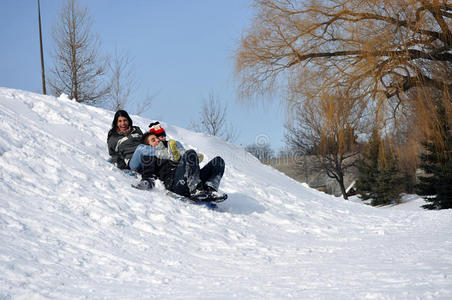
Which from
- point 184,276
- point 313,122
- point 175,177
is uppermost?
point 313,122

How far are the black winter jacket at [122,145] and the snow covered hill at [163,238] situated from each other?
6.5 inches

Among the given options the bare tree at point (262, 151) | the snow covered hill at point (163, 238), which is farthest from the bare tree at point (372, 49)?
the bare tree at point (262, 151)

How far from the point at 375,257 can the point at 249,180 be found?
3.76m

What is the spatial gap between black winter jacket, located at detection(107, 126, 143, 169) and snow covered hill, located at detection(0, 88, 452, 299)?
0.16 meters

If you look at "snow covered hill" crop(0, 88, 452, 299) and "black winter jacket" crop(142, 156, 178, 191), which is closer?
"snow covered hill" crop(0, 88, 452, 299)

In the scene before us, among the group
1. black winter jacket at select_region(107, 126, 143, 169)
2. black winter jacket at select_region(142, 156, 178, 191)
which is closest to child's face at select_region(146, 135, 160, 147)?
black winter jacket at select_region(142, 156, 178, 191)

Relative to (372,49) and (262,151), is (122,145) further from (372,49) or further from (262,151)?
(262,151)

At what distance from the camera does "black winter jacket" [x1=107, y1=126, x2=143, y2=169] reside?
5.09 metres

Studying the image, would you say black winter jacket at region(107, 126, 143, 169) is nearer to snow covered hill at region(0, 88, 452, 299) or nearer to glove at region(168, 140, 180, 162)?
snow covered hill at region(0, 88, 452, 299)

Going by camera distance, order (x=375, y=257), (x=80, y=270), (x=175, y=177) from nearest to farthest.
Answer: (x=80, y=270)
(x=375, y=257)
(x=175, y=177)

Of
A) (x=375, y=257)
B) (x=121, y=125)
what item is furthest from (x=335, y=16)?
(x=375, y=257)

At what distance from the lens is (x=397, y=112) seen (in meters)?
6.57

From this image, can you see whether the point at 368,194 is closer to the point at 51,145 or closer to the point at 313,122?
the point at 313,122

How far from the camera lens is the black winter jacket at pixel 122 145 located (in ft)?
16.7
